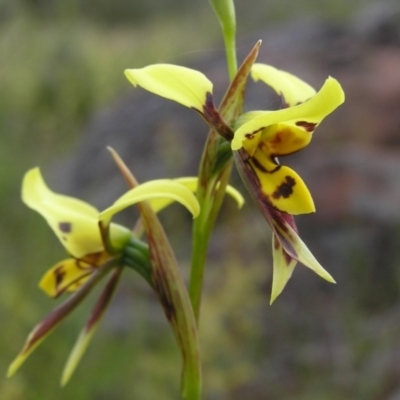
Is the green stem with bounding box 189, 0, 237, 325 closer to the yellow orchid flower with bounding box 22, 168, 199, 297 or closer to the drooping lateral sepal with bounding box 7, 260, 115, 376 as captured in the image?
the yellow orchid flower with bounding box 22, 168, 199, 297

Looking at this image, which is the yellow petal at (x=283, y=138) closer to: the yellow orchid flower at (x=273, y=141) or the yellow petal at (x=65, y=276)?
the yellow orchid flower at (x=273, y=141)

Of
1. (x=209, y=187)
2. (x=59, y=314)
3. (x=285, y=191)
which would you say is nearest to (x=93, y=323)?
(x=59, y=314)

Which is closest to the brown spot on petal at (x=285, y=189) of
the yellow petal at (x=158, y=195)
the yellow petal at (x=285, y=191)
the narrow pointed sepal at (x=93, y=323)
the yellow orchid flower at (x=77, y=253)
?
the yellow petal at (x=285, y=191)

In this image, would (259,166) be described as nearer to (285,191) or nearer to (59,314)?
(285,191)

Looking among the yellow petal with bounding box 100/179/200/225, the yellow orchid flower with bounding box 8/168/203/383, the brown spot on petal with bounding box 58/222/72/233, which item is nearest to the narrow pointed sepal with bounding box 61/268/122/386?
the yellow orchid flower with bounding box 8/168/203/383

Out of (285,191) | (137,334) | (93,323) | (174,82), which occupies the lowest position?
(137,334)

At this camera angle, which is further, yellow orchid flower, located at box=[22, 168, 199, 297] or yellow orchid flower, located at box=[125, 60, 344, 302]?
yellow orchid flower, located at box=[22, 168, 199, 297]

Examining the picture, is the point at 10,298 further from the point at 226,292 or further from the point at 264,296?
the point at 264,296
